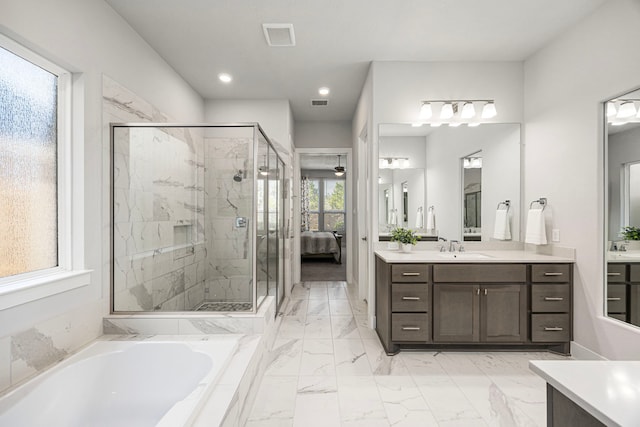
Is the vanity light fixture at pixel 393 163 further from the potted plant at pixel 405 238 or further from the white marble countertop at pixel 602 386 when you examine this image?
the white marble countertop at pixel 602 386

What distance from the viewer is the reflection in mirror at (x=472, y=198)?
3352mm

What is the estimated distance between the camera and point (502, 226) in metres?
3.31

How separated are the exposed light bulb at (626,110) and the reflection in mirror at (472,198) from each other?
3.83ft

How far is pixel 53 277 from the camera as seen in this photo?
1883 mm

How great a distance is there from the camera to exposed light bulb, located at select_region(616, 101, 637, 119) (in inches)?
87.6

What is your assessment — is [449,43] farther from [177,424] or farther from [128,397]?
[128,397]

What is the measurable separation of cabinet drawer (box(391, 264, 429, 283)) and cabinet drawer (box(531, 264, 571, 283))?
89 cm

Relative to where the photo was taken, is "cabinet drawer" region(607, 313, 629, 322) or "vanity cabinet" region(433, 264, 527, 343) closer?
"cabinet drawer" region(607, 313, 629, 322)

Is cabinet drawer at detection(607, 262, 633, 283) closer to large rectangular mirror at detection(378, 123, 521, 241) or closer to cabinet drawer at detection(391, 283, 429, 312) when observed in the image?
large rectangular mirror at detection(378, 123, 521, 241)

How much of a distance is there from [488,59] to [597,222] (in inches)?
71.8

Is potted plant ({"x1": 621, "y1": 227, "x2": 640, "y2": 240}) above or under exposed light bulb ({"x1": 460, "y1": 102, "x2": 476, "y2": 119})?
under

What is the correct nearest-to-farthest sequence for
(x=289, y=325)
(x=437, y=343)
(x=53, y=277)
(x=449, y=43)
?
(x=53, y=277), (x=437, y=343), (x=449, y=43), (x=289, y=325)

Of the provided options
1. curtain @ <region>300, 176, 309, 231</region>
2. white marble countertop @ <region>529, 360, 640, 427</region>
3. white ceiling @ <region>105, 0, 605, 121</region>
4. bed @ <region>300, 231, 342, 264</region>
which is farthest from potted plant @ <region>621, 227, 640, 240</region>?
curtain @ <region>300, 176, 309, 231</region>

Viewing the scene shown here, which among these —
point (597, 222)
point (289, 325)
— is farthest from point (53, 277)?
point (597, 222)
